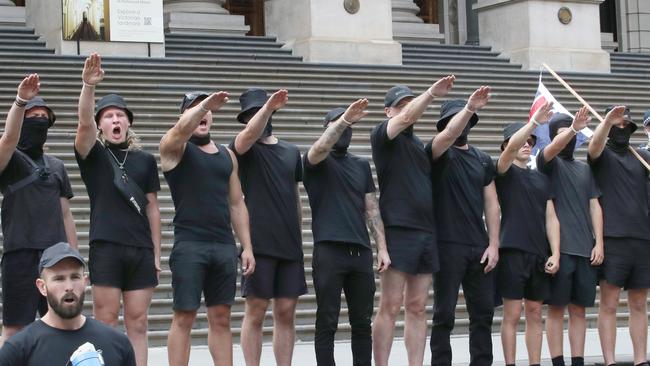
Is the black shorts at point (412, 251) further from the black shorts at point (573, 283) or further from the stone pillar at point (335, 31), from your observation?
the stone pillar at point (335, 31)

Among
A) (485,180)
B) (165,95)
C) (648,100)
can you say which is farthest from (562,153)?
(648,100)

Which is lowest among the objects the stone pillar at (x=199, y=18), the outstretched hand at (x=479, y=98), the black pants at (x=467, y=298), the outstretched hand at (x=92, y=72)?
the black pants at (x=467, y=298)

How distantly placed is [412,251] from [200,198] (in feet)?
5.42

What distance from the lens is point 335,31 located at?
2555cm

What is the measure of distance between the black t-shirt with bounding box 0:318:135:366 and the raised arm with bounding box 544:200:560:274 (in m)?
5.39

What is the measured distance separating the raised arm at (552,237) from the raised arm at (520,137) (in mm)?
514

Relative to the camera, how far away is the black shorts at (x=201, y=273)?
34.8 feet

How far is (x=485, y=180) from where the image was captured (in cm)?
1212

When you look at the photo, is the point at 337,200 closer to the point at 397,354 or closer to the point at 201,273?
the point at 201,273

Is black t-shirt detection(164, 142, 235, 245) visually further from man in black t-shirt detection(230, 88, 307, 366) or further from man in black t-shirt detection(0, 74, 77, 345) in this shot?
man in black t-shirt detection(0, 74, 77, 345)

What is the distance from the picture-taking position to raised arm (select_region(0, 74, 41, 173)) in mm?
9805

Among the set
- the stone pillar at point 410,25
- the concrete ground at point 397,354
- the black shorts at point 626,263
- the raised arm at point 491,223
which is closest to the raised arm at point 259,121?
the raised arm at point 491,223

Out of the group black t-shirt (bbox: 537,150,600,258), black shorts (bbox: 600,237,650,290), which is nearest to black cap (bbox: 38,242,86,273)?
black t-shirt (bbox: 537,150,600,258)

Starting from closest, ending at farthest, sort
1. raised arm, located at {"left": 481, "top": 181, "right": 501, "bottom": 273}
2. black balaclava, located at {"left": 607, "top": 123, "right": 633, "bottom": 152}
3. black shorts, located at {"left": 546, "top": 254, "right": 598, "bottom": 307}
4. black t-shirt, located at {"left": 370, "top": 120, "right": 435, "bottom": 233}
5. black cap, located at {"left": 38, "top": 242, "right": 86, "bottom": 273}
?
1. black cap, located at {"left": 38, "top": 242, "right": 86, "bottom": 273}
2. black t-shirt, located at {"left": 370, "top": 120, "right": 435, "bottom": 233}
3. raised arm, located at {"left": 481, "top": 181, "right": 501, "bottom": 273}
4. black shorts, located at {"left": 546, "top": 254, "right": 598, "bottom": 307}
5. black balaclava, located at {"left": 607, "top": 123, "right": 633, "bottom": 152}
